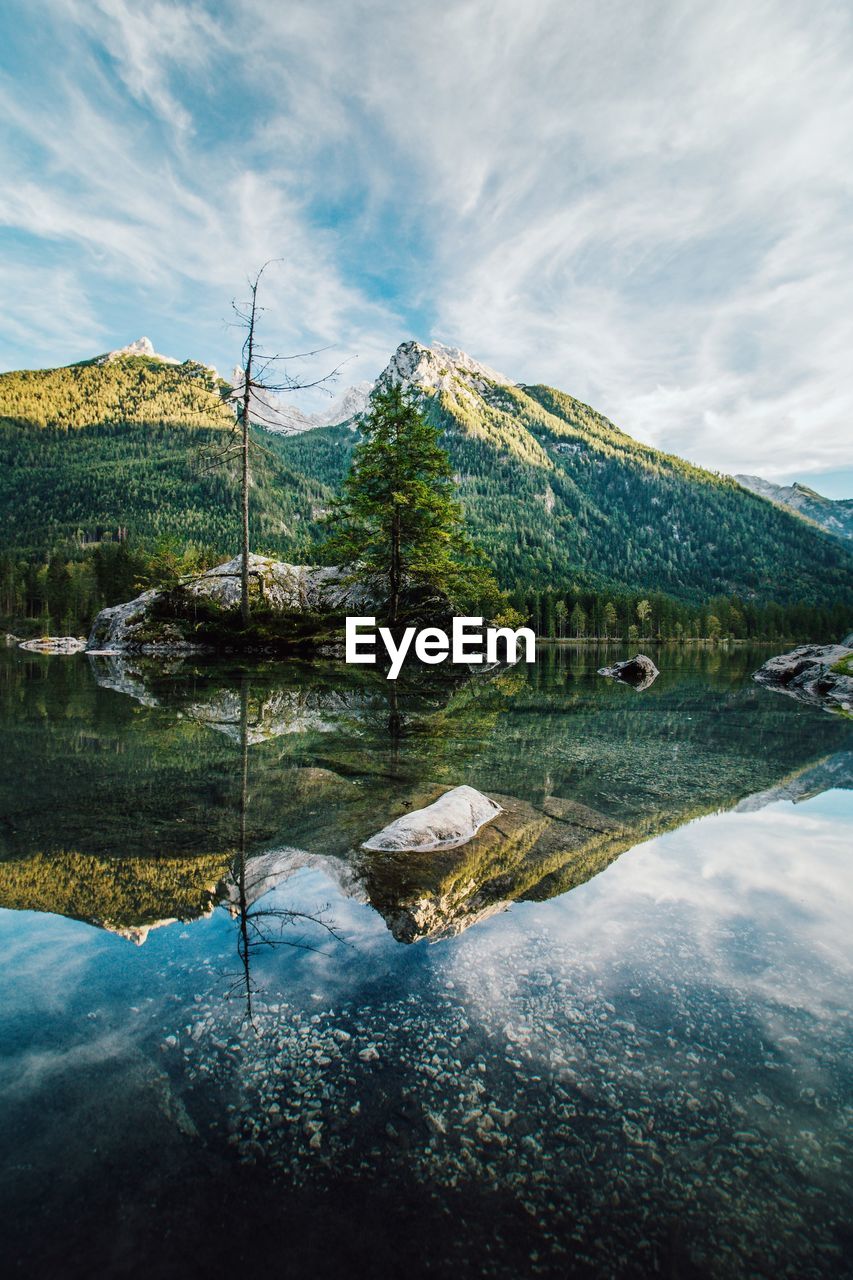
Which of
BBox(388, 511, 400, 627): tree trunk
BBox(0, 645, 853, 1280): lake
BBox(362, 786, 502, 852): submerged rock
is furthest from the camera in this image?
BBox(388, 511, 400, 627): tree trunk

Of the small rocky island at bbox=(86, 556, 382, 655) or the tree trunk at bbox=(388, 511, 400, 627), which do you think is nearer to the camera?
the tree trunk at bbox=(388, 511, 400, 627)

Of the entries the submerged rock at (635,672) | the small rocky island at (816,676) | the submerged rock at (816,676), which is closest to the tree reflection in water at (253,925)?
the small rocky island at (816,676)

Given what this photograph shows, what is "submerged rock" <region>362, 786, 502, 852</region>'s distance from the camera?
231 inches

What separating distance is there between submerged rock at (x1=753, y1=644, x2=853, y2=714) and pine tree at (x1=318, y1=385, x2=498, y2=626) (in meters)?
14.5

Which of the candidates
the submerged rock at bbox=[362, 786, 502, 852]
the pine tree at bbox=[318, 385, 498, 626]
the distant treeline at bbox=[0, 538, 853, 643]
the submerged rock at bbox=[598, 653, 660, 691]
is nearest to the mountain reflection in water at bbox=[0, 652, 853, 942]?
the submerged rock at bbox=[362, 786, 502, 852]

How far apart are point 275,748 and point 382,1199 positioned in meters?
8.15

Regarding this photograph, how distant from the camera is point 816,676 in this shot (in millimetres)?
26844

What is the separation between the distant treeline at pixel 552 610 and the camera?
9575 centimetres

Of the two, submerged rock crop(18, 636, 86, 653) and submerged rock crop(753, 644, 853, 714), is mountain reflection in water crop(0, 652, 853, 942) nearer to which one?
submerged rock crop(753, 644, 853, 714)

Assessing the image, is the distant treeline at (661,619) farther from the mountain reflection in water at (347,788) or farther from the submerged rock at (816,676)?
the mountain reflection in water at (347,788)

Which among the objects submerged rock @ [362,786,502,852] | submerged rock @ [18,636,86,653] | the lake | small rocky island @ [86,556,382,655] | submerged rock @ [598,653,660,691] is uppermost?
small rocky island @ [86,556,382,655]

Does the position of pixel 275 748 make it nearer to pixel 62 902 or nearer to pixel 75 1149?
pixel 62 902

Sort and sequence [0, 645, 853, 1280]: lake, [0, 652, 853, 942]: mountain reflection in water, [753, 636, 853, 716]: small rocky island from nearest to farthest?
[0, 645, 853, 1280]: lake
[0, 652, 853, 942]: mountain reflection in water
[753, 636, 853, 716]: small rocky island

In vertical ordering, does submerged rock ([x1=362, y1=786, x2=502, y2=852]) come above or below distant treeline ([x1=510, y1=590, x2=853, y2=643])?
below
